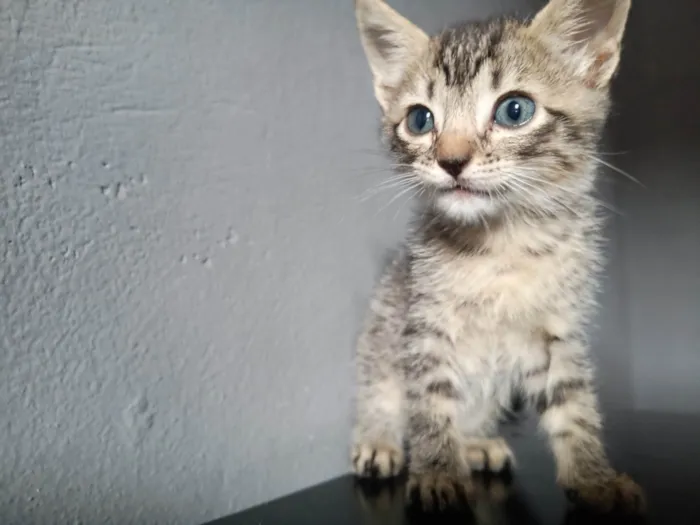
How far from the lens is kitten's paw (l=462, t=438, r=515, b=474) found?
1.04 meters

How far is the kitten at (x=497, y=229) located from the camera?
85 centimetres

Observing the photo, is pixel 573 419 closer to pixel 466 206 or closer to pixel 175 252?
pixel 466 206

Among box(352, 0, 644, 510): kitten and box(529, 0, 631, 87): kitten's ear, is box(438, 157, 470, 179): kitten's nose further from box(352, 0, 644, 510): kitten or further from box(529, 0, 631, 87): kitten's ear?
box(529, 0, 631, 87): kitten's ear

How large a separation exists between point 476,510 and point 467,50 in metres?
0.64

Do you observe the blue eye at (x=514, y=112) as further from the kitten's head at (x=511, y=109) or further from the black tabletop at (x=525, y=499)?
the black tabletop at (x=525, y=499)

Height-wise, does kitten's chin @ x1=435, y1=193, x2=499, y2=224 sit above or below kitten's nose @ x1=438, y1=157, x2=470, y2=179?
below

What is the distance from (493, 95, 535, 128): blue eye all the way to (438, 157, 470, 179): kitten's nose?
0.09 meters

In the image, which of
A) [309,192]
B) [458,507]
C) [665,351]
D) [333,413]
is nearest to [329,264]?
[309,192]

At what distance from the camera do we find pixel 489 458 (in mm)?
1042

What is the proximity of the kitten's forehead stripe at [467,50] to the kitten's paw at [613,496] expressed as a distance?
56cm

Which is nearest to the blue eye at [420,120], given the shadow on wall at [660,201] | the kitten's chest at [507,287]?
the kitten's chest at [507,287]

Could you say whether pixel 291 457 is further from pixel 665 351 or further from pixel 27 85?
pixel 665 351

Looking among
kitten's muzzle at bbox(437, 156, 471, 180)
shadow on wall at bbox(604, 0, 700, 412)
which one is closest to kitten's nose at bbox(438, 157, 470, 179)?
kitten's muzzle at bbox(437, 156, 471, 180)

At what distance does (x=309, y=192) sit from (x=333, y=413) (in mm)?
377
